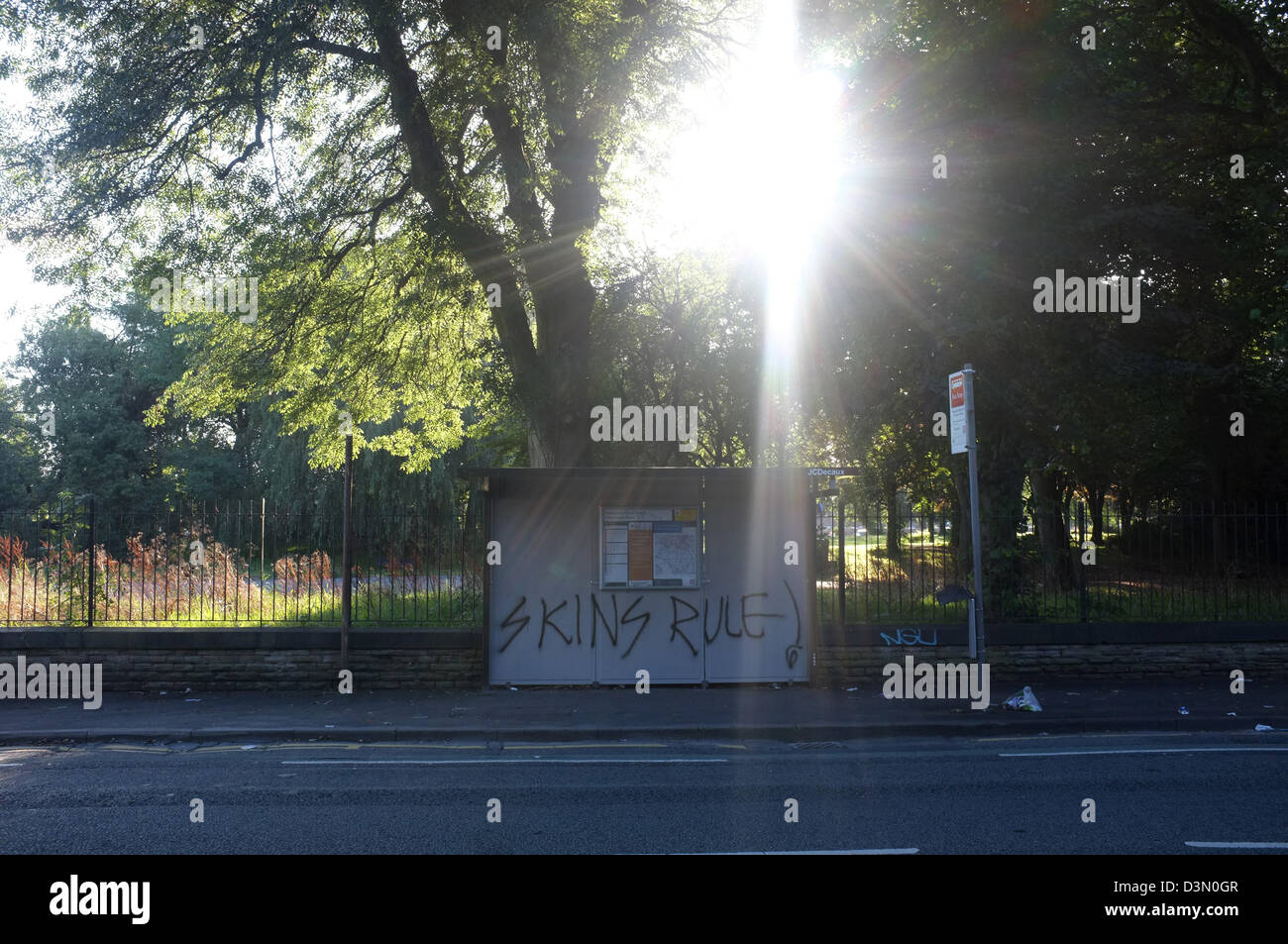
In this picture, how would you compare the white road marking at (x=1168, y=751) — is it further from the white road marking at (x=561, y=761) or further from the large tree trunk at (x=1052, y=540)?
the large tree trunk at (x=1052, y=540)

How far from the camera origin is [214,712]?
11.5 metres

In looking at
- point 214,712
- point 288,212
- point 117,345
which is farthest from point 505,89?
point 117,345

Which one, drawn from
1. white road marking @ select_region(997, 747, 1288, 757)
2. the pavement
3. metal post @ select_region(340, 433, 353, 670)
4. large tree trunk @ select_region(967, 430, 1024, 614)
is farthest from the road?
large tree trunk @ select_region(967, 430, 1024, 614)

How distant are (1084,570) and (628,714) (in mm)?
6874

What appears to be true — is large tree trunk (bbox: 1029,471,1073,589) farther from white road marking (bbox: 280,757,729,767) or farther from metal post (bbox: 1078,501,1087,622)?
white road marking (bbox: 280,757,729,767)

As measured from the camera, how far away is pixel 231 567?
13641mm

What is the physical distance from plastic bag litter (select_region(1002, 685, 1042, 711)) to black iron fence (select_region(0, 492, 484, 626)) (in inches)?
262

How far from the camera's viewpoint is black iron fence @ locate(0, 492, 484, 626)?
13.3 meters

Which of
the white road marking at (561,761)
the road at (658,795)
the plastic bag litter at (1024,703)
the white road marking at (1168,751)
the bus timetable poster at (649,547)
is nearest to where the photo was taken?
the road at (658,795)

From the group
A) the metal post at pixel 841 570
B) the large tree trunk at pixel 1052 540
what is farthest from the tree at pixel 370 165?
the large tree trunk at pixel 1052 540

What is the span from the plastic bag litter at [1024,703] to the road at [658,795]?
35.5 inches

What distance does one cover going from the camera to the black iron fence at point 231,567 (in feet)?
43.5

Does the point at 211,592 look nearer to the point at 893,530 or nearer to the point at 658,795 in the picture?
the point at 658,795

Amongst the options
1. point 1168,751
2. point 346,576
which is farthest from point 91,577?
point 1168,751
